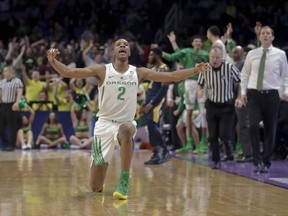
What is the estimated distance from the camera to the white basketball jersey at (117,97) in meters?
7.20

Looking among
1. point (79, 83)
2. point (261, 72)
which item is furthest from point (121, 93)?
point (79, 83)

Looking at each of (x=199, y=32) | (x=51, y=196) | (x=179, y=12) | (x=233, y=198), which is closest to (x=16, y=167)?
(x=51, y=196)

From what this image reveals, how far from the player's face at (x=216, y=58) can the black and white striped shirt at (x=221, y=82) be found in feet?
0.25

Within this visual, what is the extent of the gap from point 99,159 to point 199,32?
13434mm

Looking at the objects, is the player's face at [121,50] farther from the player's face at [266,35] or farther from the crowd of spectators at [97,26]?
the crowd of spectators at [97,26]

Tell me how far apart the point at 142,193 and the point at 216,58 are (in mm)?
3335

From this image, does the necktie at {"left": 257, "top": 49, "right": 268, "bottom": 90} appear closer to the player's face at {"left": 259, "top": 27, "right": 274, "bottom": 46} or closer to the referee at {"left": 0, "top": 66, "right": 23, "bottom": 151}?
the player's face at {"left": 259, "top": 27, "right": 274, "bottom": 46}

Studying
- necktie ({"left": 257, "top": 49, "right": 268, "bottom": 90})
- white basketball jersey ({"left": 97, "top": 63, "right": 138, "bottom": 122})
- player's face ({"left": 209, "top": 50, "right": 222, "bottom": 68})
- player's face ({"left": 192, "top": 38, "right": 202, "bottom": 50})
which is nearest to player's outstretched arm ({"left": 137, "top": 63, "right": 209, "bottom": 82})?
white basketball jersey ({"left": 97, "top": 63, "right": 138, "bottom": 122})

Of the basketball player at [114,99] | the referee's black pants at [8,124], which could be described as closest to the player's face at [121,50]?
the basketball player at [114,99]

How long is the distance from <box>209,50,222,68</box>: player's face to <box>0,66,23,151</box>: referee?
571 cm

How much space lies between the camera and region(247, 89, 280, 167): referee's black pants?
9.35 m

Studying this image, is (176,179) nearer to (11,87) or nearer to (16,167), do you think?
(16,167)

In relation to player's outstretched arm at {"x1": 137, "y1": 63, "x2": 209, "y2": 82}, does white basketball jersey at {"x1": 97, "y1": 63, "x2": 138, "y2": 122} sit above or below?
below

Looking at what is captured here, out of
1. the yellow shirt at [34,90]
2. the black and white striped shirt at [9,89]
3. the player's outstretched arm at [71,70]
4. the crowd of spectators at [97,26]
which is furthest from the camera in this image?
the crowd of spectators at [97,26]
